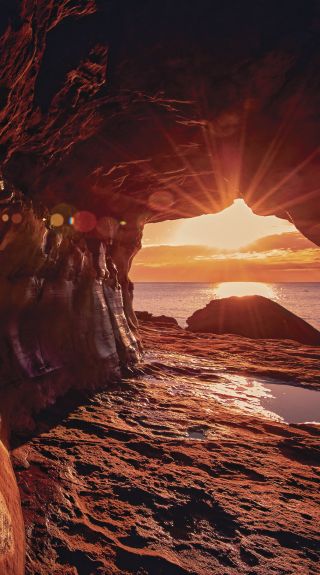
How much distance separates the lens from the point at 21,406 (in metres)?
5.10

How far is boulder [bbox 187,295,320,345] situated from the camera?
18.0 m

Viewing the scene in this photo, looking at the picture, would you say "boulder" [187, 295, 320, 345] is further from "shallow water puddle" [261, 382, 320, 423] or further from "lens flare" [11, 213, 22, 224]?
"lens flare" [11, 213, 22, 224]

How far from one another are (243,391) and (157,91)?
7.03 m

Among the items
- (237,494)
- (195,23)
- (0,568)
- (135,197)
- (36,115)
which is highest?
(195,23)

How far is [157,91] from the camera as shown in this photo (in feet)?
17.5

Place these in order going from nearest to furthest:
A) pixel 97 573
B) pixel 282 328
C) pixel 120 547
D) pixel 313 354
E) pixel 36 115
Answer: pixel 97 573 → pixel 120 547 → pixel 36 115 → pixel 313 354 → pixel 282 328

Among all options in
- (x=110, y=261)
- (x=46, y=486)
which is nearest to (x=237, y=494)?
(x=46, y=486)

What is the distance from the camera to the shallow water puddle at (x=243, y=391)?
6873 mm

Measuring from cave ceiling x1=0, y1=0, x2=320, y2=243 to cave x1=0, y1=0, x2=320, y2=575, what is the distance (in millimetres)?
21

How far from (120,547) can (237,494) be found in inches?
62.9

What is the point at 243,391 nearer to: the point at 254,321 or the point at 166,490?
the point at 166,490

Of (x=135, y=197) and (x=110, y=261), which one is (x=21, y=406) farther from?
(x=135, y=197)

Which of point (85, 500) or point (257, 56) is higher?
point (257, 56)

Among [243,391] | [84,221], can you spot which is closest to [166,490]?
[243,391]
